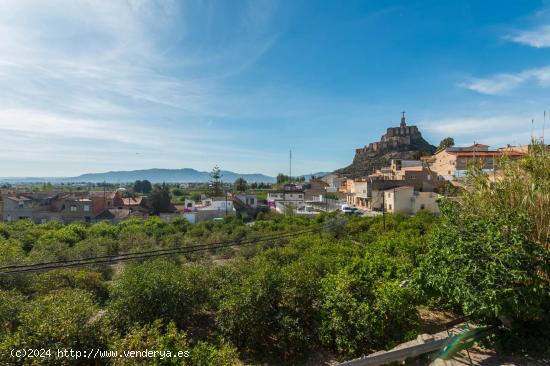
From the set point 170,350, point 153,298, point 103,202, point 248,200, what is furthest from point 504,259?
point 103,202

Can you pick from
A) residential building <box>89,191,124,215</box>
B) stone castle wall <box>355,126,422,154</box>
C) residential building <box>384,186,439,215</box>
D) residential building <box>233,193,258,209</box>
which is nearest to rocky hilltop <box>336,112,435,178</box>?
stone castle wall <box>355,126,422,154</box>

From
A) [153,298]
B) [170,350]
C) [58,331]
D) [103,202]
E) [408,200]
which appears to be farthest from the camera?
[103,202]

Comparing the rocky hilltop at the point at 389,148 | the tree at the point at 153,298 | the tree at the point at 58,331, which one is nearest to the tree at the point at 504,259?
the tree at the point at 153,298

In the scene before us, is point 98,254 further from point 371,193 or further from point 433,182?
point 433,182

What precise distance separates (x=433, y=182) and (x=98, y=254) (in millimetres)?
37123

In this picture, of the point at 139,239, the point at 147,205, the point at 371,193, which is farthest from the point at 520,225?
the point at 147,205

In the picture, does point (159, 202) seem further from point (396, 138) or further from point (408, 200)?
point (396, 138)

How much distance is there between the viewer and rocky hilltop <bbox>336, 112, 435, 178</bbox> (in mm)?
89812

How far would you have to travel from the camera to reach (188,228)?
28.3 metres

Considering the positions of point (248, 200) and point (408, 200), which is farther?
point (248, 200)

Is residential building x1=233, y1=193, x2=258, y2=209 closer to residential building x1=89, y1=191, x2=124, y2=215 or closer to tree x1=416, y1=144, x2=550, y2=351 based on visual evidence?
residential building x1=89, y1=191, x2=124, y2=215

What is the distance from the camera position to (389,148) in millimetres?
96375

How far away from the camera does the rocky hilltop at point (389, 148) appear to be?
295ft

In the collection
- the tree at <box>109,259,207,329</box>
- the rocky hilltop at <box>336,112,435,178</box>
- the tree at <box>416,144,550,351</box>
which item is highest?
the rocky hilltop at <box>336,112,435,178</box>
